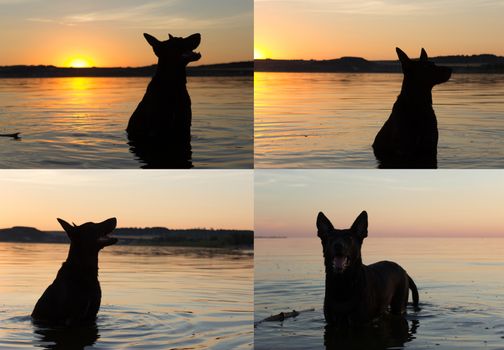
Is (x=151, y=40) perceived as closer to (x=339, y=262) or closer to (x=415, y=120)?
(x=415, y=120)

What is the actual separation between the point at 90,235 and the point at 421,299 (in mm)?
4713

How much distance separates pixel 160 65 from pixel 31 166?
258 centimetres

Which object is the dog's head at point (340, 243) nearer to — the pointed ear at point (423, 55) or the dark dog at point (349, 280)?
the dark dog at point (349, 280)

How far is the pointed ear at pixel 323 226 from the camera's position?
11109mm

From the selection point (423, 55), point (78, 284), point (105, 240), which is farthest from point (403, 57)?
point (78, 284)

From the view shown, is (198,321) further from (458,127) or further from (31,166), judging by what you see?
(458,127)

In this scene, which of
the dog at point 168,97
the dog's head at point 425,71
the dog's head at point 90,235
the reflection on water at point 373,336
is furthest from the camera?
the dog at point 168,97

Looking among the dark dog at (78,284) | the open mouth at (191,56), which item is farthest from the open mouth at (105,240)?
the open mouth at (191,56)

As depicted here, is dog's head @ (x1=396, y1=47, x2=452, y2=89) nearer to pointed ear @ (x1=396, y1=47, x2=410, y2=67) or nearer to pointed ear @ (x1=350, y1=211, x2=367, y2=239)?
pointed ear @ (x1=396, y1=47, x2=410, y2=67)

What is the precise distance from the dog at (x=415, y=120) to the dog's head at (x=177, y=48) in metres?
3.07

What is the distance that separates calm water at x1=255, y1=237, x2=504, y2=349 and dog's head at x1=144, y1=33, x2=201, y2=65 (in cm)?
356

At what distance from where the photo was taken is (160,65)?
1525 centimetres

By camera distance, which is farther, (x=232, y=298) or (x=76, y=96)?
(x=76, y=96)

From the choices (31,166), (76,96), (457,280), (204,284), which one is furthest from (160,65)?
(76,96)
